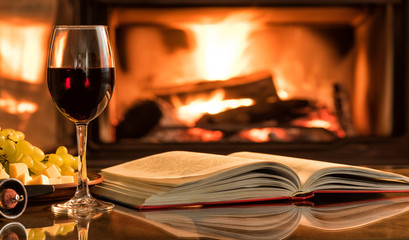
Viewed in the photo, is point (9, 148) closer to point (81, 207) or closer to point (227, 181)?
point (81, 207)

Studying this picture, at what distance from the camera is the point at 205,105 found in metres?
2.68

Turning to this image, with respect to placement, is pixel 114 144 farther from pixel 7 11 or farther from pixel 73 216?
pixel 73 216

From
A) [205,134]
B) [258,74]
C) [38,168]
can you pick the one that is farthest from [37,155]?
[258,74]

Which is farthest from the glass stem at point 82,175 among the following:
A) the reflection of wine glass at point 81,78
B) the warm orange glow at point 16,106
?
the warm orange glow at point 16,106

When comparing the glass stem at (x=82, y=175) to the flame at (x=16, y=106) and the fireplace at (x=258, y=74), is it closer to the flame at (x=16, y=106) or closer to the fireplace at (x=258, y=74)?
the flame at (x=16, y=106)

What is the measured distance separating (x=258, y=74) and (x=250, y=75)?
4 cm

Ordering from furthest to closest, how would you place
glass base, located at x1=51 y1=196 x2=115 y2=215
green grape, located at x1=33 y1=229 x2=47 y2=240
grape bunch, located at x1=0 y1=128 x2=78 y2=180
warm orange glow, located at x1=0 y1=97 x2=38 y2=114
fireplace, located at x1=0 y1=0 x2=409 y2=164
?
fireplace, located at x1=0 y1=0 x2=409 y2=164 → warm orange glow, located at x1=0 y1=97 x2=38 y2=114 → grape bunch, located at x1=0 y1=128 x2=78 y2=180 → glass base, located at x1=51 y1=196 x2=115 y2=215 → green grape, located at x1=33 y1=229 x2=47 y2=240

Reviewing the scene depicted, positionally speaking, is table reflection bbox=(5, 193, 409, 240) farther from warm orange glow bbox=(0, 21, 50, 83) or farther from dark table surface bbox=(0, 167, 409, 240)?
warm orange glow bbox=(0, 21, 50, 83)

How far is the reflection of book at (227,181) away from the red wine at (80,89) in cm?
10

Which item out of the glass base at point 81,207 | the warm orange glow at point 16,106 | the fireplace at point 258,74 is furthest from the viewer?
the fireplace at point 258,74

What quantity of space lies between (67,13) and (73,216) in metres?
1.88

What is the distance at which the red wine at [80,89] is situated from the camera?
0.73 m

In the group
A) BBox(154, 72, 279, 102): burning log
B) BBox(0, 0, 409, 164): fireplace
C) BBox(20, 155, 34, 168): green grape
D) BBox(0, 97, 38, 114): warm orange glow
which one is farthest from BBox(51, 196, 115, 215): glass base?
BBox(154, 72, 279, 102): burning log

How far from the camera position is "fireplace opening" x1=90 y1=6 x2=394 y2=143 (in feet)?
8.61
